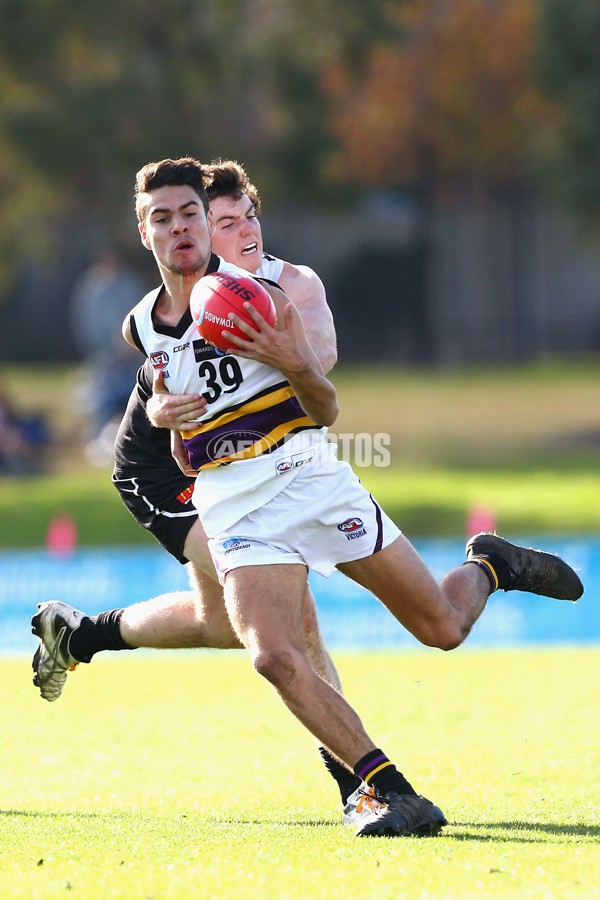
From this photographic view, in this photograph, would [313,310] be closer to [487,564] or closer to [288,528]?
[288,528]

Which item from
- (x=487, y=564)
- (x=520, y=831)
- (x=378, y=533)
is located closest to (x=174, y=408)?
(x=378, y=533)

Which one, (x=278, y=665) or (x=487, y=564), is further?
(x=487, y=564)

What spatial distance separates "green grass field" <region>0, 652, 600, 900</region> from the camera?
4.46 metres

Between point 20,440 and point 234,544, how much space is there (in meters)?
15.5

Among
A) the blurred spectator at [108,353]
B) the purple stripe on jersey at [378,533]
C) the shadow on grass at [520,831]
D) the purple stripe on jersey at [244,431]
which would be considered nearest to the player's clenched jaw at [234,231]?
the purple stripe on jersey at [244,431]

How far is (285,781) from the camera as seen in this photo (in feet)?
21.1

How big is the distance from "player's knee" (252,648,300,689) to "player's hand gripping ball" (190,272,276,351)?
103 cm

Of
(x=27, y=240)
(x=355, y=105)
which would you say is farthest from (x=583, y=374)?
(x=27, y=240)

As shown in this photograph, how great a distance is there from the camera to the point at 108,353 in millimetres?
21641

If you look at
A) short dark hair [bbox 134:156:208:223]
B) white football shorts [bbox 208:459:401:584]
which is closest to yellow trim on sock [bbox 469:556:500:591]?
white football shorts [bbox 208:459:401:584]

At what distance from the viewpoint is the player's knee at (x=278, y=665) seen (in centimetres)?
518

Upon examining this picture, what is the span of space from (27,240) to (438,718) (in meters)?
19.0

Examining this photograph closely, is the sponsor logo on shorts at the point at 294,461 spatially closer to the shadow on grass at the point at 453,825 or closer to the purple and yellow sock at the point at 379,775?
the purple and yellow sock at the point at 379,775

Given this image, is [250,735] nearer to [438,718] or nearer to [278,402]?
[438,718]
